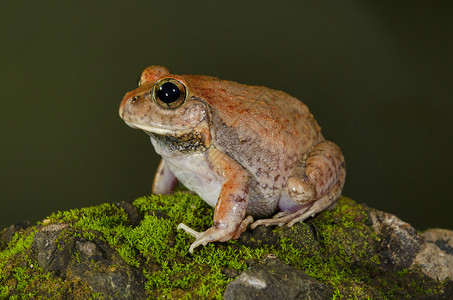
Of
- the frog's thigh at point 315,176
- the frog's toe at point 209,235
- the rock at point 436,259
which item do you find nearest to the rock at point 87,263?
the frog's toe at point 209,235

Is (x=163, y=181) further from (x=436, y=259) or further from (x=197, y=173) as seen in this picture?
(x=436, y=259)

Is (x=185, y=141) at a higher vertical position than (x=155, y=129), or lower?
lower

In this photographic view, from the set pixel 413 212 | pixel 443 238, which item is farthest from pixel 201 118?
pixel 413 212

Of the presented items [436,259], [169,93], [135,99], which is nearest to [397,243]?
[436,259]

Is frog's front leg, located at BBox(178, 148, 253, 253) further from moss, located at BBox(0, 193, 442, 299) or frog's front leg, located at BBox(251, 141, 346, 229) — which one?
frog's front leg, located at BBox(251, 141, 346, 229)

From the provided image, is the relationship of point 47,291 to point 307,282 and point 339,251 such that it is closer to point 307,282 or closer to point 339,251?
point 307,282

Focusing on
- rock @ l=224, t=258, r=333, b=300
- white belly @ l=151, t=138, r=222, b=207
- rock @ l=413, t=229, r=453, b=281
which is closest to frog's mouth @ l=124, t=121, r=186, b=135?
white belly @ l=151, t=138, r=222, b=207
